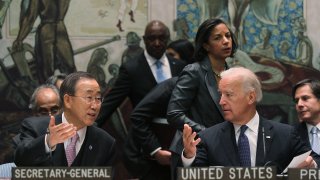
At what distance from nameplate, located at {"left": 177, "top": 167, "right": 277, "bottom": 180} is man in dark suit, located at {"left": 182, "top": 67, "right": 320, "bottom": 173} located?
719 millimetres

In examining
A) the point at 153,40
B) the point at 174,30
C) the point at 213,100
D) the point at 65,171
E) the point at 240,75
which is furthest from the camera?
the point at 174,30

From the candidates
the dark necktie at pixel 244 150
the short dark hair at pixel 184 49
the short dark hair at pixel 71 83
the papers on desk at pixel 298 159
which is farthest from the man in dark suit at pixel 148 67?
the papers on desk at pixel 298 159

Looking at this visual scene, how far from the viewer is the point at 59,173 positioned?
493 cm

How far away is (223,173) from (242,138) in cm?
95

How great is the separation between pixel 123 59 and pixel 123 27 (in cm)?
34

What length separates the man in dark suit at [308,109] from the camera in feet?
23.5

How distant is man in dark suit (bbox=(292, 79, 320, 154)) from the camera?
7156mm

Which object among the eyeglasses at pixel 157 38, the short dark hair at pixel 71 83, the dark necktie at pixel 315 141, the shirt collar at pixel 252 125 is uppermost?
the eyeglasses at pixel 157 38

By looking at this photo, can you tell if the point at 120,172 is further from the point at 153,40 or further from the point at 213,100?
the point at 213,100

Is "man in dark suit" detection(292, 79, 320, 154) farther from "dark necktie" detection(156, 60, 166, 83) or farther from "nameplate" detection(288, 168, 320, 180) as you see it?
"nameplate" detection(288, 168, 320, 180)

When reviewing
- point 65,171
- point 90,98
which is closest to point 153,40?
point 90,98

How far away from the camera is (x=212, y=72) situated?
6.75 m

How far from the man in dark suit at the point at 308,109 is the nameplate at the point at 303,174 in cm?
218

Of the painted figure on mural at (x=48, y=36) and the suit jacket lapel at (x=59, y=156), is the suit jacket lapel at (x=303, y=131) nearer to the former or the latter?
the suit jacket lapel at (x=59, y=156)
